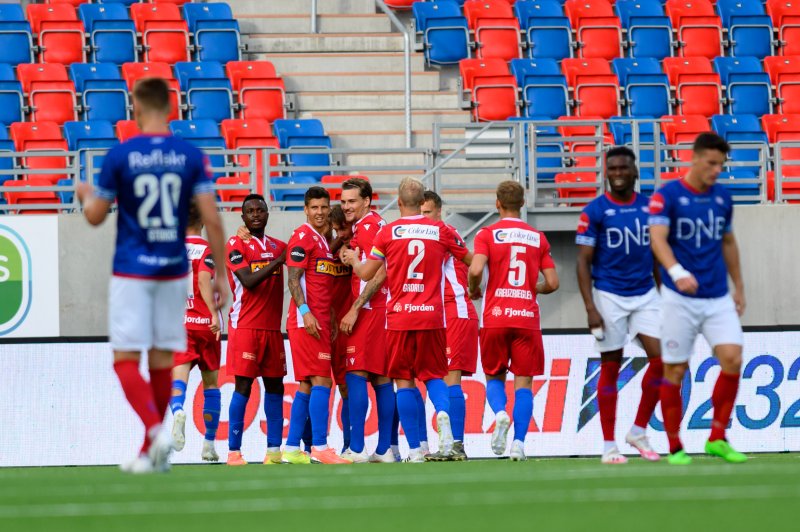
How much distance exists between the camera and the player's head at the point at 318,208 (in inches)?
468

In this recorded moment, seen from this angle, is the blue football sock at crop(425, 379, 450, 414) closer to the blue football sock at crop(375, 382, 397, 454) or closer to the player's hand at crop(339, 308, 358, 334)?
the blue football sock at crop(375, 382, 397, 454)

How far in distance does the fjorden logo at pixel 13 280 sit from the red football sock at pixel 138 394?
957 cm

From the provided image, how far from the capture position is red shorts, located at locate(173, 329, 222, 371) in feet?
40.5

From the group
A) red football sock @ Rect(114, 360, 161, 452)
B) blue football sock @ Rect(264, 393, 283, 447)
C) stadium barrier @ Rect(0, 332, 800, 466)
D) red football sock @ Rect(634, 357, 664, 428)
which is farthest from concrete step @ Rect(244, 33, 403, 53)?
red football sock @ Rect(114, 360, 161, 452)

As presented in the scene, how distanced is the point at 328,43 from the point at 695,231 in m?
13.7

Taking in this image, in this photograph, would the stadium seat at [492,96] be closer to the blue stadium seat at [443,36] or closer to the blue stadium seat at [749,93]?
the blue stadium seat at [443,36]

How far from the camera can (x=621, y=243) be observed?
977 centimetres

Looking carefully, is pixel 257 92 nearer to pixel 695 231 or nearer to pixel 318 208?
pixel 318 208

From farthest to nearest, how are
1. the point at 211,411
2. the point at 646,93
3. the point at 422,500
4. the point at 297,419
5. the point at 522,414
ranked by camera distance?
the point at 646,93, the point at 211,411, the point at 297,419, the point at 522,414, the point at 422,500

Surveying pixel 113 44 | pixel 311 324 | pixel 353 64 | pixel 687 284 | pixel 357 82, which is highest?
pixel 113 44

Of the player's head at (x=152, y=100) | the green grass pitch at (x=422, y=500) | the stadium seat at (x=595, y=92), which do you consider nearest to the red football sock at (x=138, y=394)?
the green grass pitch at (x=422, y=500)

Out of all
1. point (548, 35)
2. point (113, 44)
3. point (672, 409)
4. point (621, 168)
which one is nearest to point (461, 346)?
point (621, 168)

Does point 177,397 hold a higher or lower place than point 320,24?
lower

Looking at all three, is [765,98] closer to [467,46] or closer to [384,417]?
[467,46]
